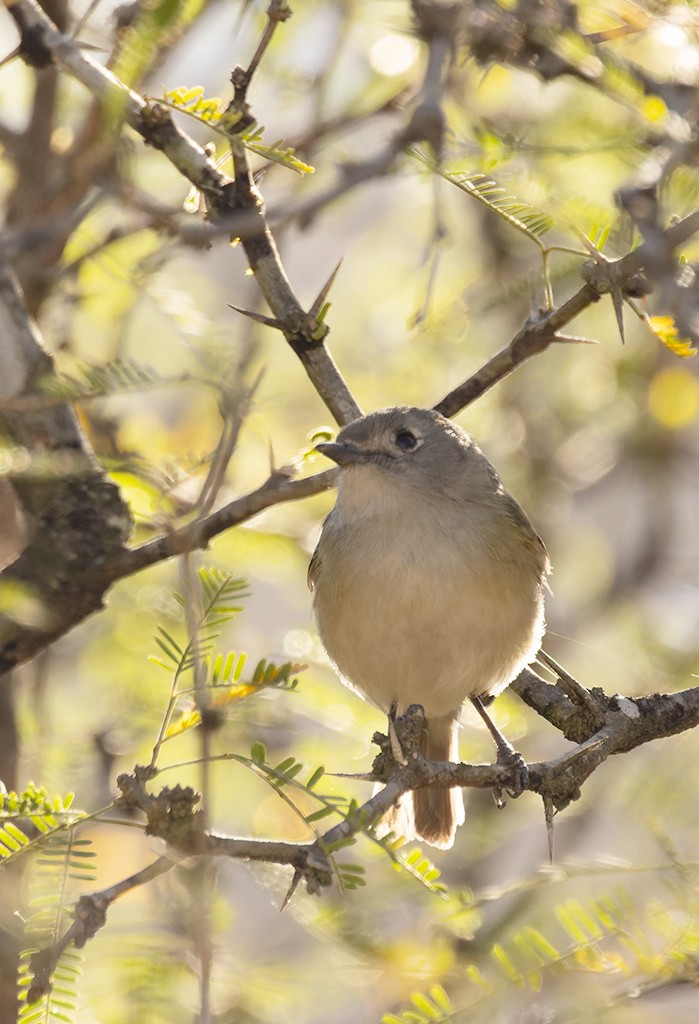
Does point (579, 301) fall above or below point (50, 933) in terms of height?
above

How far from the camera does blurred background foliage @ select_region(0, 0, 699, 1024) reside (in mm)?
3211

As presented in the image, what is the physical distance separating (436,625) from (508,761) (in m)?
0.46

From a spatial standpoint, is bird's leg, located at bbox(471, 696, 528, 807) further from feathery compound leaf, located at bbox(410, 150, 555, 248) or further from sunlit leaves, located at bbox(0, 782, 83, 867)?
feathery compound leaf, located at bbox(410, 150, 555, 248)

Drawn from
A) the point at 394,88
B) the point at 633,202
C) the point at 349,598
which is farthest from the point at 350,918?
the point at 394,88

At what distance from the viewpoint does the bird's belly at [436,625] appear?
355 cm

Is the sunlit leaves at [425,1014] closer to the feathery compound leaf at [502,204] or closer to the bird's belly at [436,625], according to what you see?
the bird's belly at [436,625]

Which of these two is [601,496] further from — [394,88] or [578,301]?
[578,301]

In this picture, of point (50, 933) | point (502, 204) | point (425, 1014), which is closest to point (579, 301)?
point (502, 204)

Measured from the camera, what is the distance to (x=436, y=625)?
11.6 ft

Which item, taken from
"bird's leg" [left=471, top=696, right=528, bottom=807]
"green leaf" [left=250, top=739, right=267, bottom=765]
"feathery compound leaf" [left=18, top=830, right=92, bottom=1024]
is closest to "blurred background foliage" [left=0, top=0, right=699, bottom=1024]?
"bird's leg" [left=471, top=696, right=528, bottom=807]

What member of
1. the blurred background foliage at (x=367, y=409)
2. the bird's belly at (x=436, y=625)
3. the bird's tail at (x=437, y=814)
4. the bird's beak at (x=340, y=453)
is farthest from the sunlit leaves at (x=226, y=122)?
the bird's tail at (x=437, y=814)

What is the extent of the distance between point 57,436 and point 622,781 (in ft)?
9.75

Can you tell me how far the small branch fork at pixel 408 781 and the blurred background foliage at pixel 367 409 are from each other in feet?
1.31

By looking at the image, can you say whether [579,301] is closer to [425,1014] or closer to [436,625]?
[436,625]
